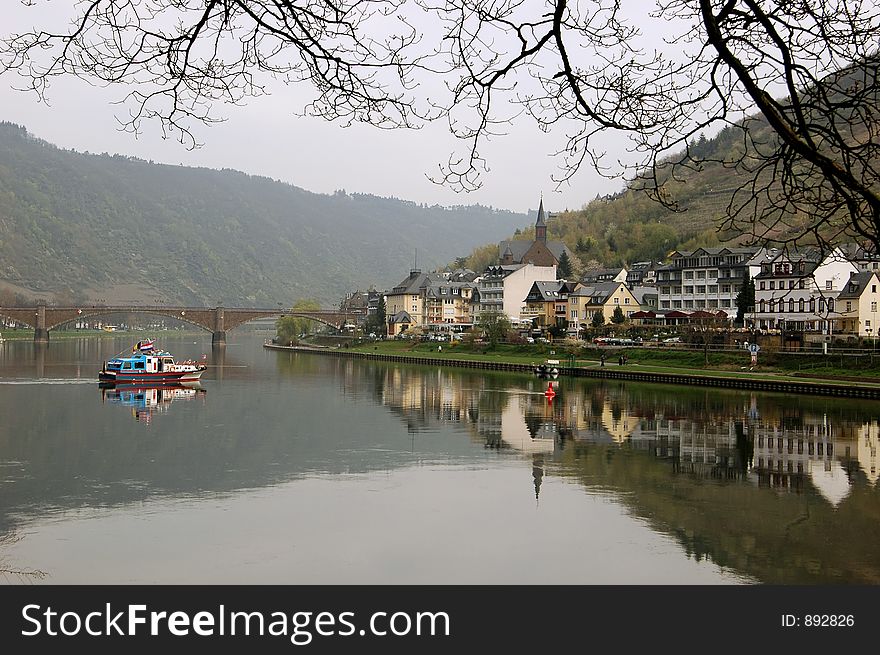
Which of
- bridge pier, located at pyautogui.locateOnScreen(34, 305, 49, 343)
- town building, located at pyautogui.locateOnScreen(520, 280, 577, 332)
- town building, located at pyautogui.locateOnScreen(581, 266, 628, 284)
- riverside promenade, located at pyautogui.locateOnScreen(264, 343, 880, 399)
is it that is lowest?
riverside promenade, located at pyautogui.locateOnScreen(264, 343, 880, 399)

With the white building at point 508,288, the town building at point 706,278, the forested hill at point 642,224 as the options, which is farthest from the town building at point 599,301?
the forested hill at point 642,224

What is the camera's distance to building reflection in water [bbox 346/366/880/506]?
85.3ft

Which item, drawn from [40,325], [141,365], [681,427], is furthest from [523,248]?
[681,427]

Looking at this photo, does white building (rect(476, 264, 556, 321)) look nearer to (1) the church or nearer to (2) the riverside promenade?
(1) the church

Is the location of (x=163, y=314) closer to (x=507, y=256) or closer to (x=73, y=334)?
(x=73, y=334)

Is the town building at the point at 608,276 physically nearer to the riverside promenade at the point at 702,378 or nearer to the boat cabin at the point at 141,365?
the riverside promenade at the point at 702,378

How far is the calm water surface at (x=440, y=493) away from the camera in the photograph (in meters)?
15.5

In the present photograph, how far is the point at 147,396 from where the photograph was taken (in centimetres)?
4812

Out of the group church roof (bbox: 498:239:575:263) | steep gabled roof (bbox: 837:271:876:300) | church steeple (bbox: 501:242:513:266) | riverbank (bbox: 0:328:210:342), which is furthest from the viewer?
riverbank (bbox: 0:328:210:342)

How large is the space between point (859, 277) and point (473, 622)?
57819 mm

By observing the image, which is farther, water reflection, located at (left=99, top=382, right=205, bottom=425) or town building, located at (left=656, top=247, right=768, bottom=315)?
town building, located at (left=656, top=247, right=768, bottom=315)

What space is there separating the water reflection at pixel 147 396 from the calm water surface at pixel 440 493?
53 centimetres

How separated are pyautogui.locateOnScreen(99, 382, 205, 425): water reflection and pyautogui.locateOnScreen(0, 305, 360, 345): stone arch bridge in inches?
2671

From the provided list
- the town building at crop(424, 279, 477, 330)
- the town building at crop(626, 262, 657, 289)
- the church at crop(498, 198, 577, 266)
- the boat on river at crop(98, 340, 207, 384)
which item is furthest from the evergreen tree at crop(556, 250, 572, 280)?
the boat on river at crop(98, 340, 207, 384)
